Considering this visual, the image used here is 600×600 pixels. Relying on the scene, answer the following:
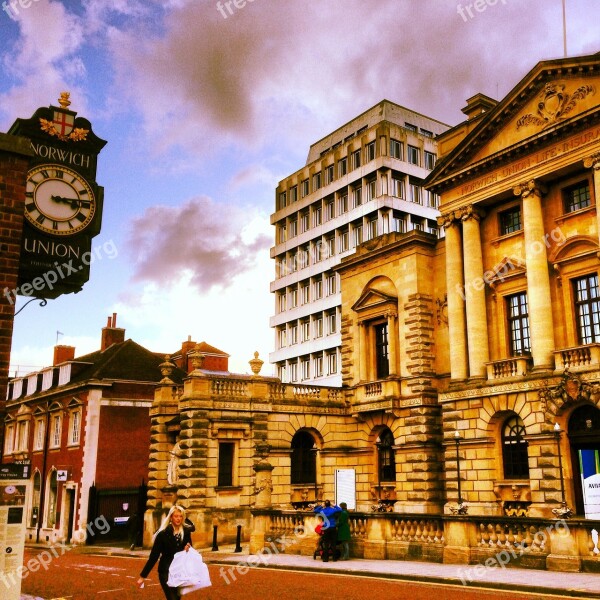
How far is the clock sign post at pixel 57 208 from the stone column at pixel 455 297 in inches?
922

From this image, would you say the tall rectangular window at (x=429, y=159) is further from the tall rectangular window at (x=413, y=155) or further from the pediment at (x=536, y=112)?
the pediment at (x=536, y=112)

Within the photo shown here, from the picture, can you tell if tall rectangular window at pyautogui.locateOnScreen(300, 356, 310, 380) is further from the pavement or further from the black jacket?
the black jacket

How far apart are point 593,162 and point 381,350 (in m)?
13.8

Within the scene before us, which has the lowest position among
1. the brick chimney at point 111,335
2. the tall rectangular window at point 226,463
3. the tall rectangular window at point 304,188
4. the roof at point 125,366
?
the tall rectangular window at point 226,463

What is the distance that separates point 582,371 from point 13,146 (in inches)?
869

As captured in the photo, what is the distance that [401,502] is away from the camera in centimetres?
3175

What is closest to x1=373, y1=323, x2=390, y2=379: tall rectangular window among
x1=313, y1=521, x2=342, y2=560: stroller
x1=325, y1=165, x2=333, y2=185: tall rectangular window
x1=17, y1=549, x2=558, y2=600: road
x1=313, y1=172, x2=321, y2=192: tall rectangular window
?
x1=313, y1=521, x2=342, y2=560: stroller

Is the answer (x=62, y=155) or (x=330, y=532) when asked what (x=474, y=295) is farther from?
(x=62, y=155)

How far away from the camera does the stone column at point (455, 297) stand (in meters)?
30.6

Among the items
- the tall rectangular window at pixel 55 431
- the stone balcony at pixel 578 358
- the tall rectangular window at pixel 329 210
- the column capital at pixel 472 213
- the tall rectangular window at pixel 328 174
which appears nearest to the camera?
the stone balcony at pixel 578 358

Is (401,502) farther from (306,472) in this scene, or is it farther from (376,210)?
(376,210)

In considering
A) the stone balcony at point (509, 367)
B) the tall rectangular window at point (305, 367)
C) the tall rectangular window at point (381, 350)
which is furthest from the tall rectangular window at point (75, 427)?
the tall rectangular window at point (305, 367)

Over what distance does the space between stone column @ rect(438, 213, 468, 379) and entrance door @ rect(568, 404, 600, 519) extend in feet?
18.0

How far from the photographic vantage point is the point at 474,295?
30.4m
